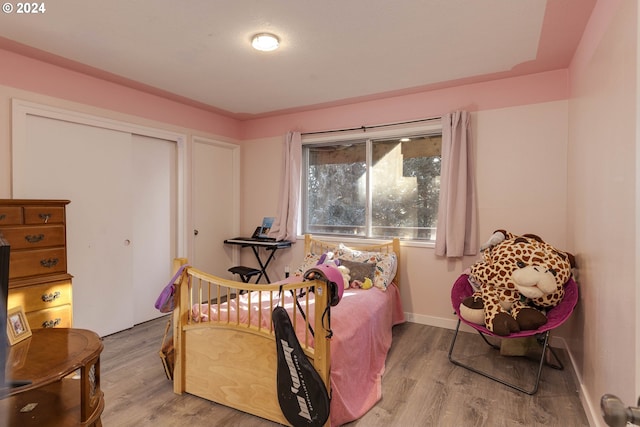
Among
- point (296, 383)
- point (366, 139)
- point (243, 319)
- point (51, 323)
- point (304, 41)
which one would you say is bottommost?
point (296, 383)

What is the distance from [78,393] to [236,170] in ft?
11.2

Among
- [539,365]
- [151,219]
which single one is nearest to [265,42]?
[151,219]

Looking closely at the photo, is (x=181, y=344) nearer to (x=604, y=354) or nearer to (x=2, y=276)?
(x=2, y=276)

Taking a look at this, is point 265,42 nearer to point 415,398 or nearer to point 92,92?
point 92,92

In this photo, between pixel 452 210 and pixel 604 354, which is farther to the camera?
pixel 452 210

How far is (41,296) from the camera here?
2344 mm

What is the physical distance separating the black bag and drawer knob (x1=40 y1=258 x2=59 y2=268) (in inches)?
71.8

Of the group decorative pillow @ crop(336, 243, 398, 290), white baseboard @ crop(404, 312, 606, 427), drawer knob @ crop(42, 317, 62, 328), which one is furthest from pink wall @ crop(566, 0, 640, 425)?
drawer knob @ crop(42, 317, 62, 328)

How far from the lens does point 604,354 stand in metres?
1.67

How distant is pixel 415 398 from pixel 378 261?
4.20 feet

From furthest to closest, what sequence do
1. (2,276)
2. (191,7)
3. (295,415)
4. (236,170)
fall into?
(236,170) → (191,7) → (295,415) → (2,276)

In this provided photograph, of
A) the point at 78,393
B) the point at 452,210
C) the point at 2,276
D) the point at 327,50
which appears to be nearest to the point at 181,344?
the point at 78,393

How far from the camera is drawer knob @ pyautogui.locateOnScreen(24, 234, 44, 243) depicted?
2.32 meters

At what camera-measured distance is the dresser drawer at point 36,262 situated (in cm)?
227
